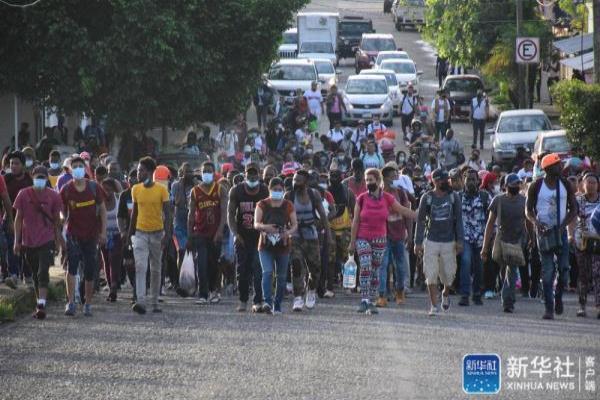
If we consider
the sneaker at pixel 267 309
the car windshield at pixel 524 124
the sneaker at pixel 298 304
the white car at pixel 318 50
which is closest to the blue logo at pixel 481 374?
the sneaker at pixel 267 309

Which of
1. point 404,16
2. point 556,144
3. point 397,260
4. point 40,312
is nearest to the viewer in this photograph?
point 40,312

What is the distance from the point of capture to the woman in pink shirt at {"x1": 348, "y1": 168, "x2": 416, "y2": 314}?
18.5 meters

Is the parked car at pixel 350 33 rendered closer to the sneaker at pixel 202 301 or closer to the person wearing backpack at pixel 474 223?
the person wearing backpack at pixel 474 223

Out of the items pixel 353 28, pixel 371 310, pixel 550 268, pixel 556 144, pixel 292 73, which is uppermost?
pixel 353 28

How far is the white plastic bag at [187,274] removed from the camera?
20516mm

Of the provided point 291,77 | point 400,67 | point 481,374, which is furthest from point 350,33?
point 481,374

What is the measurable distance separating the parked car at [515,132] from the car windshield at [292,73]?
10450 millimetres

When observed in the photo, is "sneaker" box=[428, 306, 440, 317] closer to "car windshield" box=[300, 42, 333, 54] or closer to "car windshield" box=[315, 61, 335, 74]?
"car windshield" box=[315, 61, 335, 74]

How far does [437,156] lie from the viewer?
1348 inches

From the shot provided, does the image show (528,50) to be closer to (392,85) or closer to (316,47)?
(392,85)

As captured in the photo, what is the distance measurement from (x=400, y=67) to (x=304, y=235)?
3739cm

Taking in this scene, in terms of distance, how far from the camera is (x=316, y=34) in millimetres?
64938

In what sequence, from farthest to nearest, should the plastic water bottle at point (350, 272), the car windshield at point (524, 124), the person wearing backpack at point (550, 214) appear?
the car windshield at point (524, 124) → the plastic water bottle at point (350, 272) → the person wearing backpack at point (550, 214)

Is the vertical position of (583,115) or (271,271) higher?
(583,115)
